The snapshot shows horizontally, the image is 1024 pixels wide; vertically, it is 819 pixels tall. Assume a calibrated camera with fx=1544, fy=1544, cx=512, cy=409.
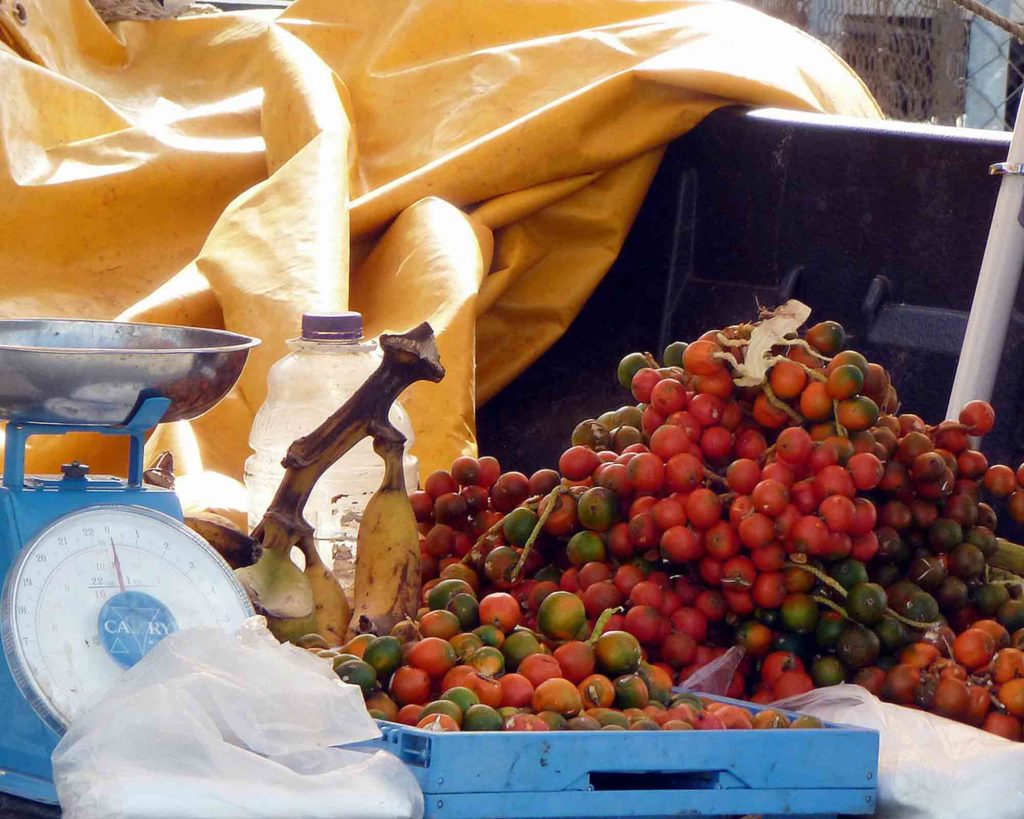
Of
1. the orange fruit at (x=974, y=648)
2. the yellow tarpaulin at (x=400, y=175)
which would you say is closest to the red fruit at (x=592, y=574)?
the orange fruit at (x=974, y=648)

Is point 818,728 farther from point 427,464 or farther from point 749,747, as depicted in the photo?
point 427,464

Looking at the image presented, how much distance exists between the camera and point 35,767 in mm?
1101

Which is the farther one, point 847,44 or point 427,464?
point 847,44

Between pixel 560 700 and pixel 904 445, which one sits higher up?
pixel 904 445

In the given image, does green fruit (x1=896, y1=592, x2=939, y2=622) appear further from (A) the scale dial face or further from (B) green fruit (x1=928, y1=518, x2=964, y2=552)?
(A) the scale dial face

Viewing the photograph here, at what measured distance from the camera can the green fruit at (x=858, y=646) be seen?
4.49ft

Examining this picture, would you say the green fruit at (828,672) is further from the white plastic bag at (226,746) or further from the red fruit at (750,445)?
the white plastic bag at (226,746)

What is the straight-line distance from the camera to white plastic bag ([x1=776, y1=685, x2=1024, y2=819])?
123 centimetres

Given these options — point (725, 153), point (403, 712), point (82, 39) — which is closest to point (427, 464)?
point (725, 153)

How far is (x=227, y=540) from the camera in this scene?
1398 mm

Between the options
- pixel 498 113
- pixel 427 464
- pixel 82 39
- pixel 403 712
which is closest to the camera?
pixel 403 712

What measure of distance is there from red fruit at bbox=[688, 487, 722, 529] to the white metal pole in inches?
26.1

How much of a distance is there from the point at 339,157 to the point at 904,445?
163 centimetres

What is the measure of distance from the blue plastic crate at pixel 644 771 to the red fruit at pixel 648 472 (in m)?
0.27
